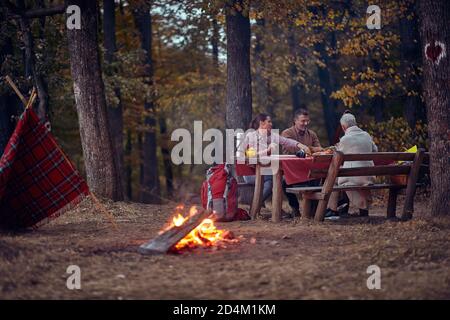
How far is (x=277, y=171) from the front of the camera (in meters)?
11.1

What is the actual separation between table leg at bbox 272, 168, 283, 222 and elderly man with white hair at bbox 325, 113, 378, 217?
87 cm

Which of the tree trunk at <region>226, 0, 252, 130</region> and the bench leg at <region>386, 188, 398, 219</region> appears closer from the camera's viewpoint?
the bench leg at <region>386, 188, 398, 219</region>

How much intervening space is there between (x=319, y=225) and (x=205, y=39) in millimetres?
15664

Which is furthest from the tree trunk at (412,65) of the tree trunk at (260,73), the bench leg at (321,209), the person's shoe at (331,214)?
the bench leg at (321,209)

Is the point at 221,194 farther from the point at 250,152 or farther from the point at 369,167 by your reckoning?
the point at 369,167

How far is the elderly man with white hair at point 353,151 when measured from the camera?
1145cm

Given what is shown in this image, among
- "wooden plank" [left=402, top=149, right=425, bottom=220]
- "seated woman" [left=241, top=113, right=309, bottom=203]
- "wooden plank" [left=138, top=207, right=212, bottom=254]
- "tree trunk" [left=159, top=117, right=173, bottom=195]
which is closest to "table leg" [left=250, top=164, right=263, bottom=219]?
"seated woman" [left=241, top=113, right=309, bottom=203]

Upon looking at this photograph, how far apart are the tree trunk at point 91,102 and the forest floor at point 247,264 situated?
331 centimetres

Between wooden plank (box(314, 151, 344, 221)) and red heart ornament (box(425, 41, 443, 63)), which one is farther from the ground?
red heart ornament (box(425, 41, 443, 63))

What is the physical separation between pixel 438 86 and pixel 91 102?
6136 millimetres

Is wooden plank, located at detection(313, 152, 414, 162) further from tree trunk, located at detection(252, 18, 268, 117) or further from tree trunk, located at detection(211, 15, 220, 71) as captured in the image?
tree trunk, located at detection(252, 18, 268, 117)

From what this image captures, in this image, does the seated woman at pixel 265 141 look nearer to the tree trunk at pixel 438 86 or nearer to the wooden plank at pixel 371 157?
the wooden plank at pixel 371 157

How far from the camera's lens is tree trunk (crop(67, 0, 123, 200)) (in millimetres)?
13336

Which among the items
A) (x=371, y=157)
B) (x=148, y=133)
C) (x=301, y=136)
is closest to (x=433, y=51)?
(x=371, y=157)
